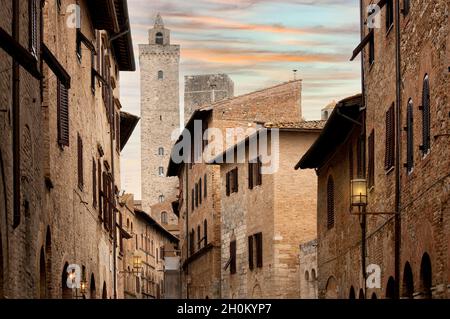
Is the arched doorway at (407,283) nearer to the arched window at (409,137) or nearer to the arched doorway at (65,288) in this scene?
the arched window at (409,137)

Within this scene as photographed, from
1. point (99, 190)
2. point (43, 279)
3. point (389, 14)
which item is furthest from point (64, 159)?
point (99, 190)

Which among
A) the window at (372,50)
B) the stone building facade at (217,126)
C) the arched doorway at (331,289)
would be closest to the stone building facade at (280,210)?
the stone building facade at (217,126)

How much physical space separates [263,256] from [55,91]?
74.4ft

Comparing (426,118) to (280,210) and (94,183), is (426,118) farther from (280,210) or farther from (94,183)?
(280,210)

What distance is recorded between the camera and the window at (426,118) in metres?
18.4

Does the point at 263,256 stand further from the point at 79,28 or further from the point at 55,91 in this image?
the point at 55,91

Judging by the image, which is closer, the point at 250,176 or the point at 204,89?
the point at 250,176

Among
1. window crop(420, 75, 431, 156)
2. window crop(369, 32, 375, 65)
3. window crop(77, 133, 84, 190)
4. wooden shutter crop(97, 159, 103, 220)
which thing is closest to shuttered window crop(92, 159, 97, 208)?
wooden shutter crop(97, 159, 103, 220)

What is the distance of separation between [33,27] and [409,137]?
6.69 m

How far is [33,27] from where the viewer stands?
18062 millimetres

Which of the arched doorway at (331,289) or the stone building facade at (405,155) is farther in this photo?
the arched doorway at (331,289)

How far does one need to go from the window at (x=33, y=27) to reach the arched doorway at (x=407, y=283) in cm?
736

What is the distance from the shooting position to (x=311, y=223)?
42156mm
